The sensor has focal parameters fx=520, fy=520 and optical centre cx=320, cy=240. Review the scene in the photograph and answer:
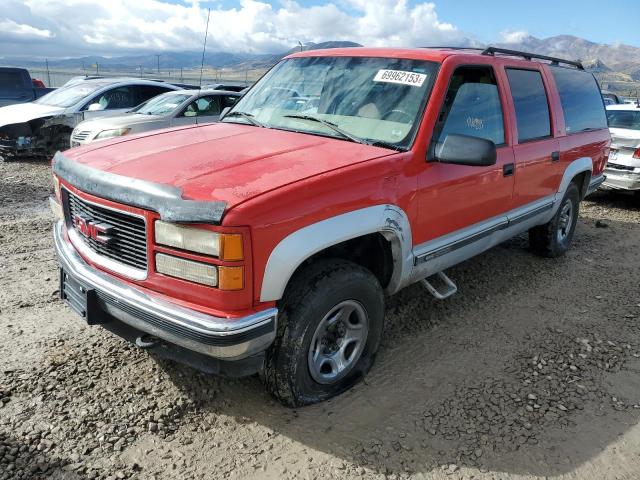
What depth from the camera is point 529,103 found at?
438cm

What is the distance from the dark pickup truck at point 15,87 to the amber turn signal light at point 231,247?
13570 mm

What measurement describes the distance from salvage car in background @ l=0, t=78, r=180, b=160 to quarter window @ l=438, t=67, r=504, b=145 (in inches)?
323

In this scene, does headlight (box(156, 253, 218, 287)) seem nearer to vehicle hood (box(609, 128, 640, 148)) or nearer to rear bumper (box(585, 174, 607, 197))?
rear bumper (box(585, 174, 607, 197))

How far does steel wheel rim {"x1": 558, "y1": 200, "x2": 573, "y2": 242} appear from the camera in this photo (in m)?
5.57

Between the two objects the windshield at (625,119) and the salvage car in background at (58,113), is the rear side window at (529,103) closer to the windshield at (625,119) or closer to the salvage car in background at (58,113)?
the windshield at (625,119)

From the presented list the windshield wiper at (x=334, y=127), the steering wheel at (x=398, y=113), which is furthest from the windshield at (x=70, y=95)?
the steering wheel at (x=398, y=113)

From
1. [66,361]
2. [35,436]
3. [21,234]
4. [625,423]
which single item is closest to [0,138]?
[21,234]

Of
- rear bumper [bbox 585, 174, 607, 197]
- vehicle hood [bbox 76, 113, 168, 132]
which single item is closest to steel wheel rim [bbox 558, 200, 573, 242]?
rear bumper [bbox 585, 174, 607, 197]

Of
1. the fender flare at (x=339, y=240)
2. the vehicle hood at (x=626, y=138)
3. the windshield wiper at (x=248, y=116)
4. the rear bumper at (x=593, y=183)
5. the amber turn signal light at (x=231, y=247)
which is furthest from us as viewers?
the vehicle hood at (x=626, y=138)

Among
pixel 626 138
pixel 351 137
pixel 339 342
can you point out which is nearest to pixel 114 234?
pixel 339 342

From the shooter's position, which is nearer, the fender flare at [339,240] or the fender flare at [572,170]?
the fender flare at [339,240]

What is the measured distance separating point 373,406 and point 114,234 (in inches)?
67.9

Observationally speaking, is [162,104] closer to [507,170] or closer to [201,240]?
[507,170]

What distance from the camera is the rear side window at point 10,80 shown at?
1329 cm
